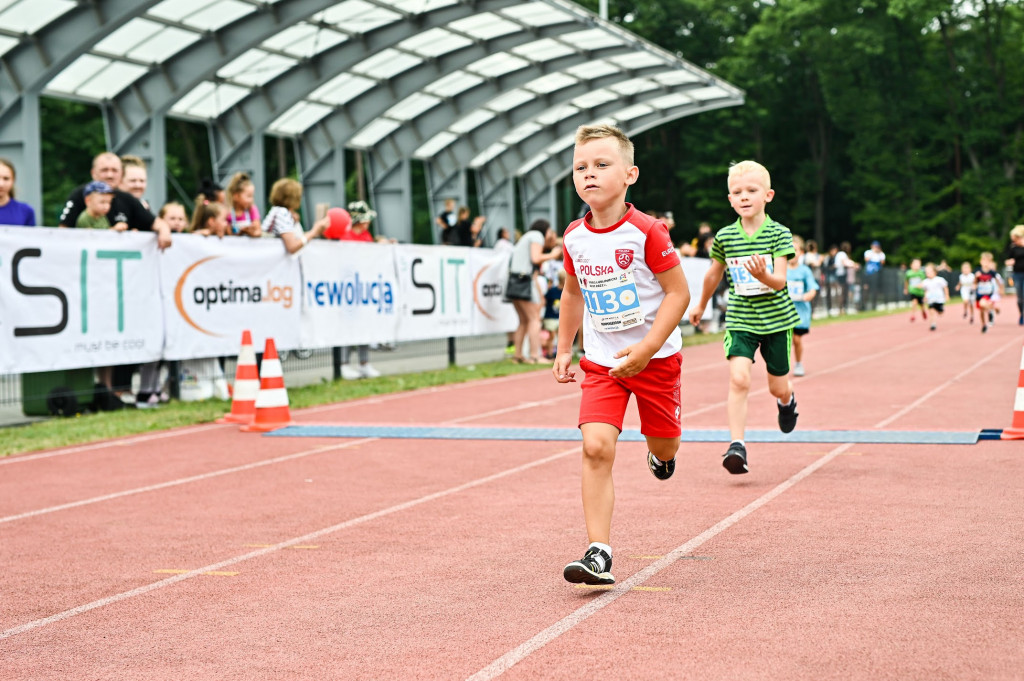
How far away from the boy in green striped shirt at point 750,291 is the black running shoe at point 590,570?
2.86 meters

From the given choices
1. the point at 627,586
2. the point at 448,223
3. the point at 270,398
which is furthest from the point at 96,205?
the point at 448,223

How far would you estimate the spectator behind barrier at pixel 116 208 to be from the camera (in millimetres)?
12305

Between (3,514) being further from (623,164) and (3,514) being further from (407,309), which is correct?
(407,309)

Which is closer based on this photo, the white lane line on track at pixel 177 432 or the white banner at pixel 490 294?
the white lane line on track at pixel 177 432

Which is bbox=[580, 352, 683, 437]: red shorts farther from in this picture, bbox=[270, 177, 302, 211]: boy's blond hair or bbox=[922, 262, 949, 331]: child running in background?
bbox=[922, 262, 949, 331]: child running in background

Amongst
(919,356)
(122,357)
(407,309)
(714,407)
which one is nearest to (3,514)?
(122,357)

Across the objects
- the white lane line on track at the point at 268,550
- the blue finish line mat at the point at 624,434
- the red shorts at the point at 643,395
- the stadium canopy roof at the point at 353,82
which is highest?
the stadium canopy roof at the point at 353,82

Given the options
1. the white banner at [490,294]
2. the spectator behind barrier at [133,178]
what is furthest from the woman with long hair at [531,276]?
the spectator behind barrier at [133,178]

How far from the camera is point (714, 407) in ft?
42.1

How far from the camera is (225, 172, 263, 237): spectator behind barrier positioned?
13.9 m

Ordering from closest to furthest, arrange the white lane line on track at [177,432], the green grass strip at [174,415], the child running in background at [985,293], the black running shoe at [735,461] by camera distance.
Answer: the black running shoe at [735,461]
the white lane line on track at [177,432]
the green grass strip at [174,415]
the child running in background at [985,293]

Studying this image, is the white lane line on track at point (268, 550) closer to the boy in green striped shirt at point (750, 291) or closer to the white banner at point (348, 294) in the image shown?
the boy in green striped shirt at point (750, 291)

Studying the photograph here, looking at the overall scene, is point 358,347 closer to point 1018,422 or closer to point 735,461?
point 1018,422

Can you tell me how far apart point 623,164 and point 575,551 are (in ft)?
6.21
